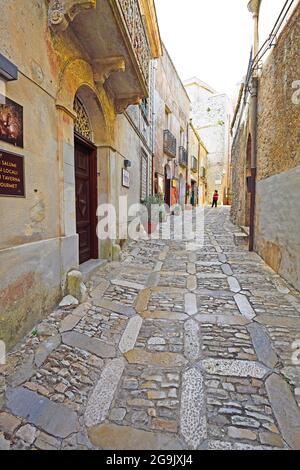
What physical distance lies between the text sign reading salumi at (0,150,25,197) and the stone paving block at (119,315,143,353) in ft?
5.41

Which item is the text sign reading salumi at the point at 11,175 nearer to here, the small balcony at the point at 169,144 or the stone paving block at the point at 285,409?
the stone paving block at the point at 285,409

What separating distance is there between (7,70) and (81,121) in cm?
232

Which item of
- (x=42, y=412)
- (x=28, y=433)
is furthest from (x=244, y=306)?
(x=28, y=433)

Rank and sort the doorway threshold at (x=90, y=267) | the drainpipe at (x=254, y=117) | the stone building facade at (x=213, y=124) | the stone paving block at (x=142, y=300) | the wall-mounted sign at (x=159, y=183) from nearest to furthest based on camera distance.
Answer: the stone paving block at (x=142, y=300), the doorway threshold at (x=90, y=267), the drainpipe at (x=254, y=117), the wall-mounted sign at (x=159, y=183), the stone building facade at (x=213, y=124)

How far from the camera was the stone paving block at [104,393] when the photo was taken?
160cm

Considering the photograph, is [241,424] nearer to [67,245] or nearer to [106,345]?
[106,345]

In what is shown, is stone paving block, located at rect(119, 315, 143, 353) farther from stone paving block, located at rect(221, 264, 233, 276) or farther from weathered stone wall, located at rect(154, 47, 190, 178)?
weathered stone wall, located at rect(154, 47, 190, 178)

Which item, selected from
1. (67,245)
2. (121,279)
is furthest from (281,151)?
(67,245)

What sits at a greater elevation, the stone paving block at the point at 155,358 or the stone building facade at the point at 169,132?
the stone building facade at the point at 169,132

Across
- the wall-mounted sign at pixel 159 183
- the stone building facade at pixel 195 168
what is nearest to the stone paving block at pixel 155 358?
the wall-mounted sign at pixel 159 183

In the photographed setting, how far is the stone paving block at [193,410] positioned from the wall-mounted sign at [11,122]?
7.78ft

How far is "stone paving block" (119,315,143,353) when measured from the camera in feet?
7.67

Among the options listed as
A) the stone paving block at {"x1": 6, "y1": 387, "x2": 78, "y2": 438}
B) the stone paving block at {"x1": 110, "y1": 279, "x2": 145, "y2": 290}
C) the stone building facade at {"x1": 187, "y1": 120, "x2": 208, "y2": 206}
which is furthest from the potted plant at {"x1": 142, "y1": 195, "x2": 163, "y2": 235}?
the stone building facade at {"x1": 187, "y1": 120, "x2": 208, "y2": 206}

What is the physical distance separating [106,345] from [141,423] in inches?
34.3
